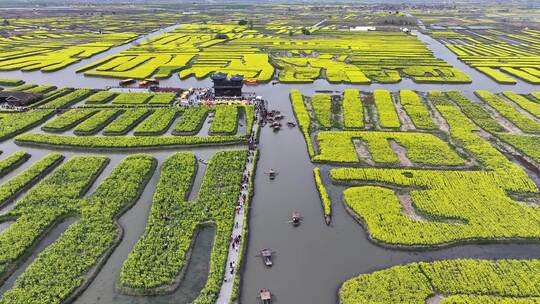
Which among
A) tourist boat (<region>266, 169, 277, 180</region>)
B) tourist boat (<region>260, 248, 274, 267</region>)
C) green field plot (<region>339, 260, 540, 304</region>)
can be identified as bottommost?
green field plot (<region>339, 260, 540, 304</region>)

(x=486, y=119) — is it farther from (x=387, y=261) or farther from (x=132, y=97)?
(x=132, y=97)

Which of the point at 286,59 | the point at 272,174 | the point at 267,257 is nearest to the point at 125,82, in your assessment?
the point at 286,59

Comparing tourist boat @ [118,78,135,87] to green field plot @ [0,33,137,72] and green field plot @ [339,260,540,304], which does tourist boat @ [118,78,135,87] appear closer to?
green field plot @ [0,33,137,72]

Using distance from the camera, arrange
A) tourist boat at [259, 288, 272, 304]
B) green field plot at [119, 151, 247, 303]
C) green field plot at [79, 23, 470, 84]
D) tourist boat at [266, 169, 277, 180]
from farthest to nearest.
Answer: green field plot at [79, 23, 470, 84] → tourist boat at [266, 169, 277, 180] → green field plot at [119, 151, 247, 303] → tourist boat at [259, 288, 272, 304]

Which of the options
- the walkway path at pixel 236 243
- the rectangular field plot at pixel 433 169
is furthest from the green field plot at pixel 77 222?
the rectangular field plot at pixel 433 169

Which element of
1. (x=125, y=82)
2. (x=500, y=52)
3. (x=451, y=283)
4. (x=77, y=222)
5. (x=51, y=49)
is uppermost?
(x=51, y=49)

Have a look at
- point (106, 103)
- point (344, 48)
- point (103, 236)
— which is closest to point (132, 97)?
point (106, 103)

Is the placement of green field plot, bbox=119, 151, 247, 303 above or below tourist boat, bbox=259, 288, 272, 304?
above

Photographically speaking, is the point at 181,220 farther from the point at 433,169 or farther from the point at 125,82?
the point at 125,82

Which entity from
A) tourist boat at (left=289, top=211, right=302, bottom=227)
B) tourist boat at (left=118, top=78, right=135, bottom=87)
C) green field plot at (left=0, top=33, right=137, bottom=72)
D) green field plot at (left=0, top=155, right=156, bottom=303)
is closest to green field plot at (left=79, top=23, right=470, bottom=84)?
tourist boat at (left=118, top=78, right=135, bottom=87)

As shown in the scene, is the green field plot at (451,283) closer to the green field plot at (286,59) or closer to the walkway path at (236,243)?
the walkway path at (236,243)

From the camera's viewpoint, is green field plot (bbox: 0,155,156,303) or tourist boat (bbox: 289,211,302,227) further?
tourist boat (bbox: 289,211,302,227)

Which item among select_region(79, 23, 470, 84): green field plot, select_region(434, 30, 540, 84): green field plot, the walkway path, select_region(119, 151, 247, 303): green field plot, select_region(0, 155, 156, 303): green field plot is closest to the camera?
the walkway path

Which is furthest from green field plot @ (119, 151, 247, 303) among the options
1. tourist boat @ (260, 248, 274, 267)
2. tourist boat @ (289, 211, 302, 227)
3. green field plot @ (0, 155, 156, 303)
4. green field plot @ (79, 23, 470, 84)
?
green field plot @ (79, 23, 470, 84)
